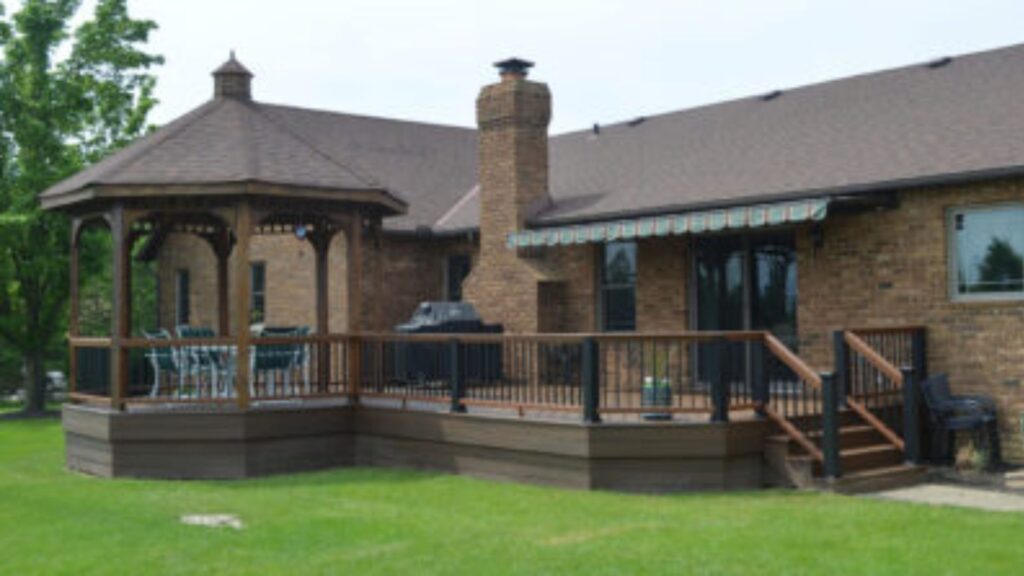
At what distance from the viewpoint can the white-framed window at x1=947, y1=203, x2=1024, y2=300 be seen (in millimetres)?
11859

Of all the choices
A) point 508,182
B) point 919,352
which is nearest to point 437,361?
point 508,182

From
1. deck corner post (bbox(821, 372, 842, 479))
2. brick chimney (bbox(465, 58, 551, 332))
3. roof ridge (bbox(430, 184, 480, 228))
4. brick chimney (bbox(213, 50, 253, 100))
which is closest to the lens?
deck corner post (bbox(821, 372, 842, 479))

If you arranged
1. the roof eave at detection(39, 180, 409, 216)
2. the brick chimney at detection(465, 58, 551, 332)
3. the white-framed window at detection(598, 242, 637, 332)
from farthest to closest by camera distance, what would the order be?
the brick chimney at detection(465, 58, 551, 332), the white-framed window at detection(598, 242, 637, 332), the roof eave at detection(39, 180, 409, 216)

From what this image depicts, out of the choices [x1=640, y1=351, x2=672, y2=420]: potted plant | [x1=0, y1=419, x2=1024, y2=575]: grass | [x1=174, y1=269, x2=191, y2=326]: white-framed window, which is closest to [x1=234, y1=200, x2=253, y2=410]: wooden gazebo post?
[x1=0, y1=419, x2=1024, y2=575]: grass

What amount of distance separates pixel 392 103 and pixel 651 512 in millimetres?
23329

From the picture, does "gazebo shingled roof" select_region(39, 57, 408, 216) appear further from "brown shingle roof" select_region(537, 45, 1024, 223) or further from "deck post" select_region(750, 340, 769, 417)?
"deck post" select_region(750, 340, 769, 417)

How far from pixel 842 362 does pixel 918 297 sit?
1.49 meters

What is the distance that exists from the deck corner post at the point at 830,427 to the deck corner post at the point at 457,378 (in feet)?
13.1

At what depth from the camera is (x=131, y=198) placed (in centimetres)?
1303

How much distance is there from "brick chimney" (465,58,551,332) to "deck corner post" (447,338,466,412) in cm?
396

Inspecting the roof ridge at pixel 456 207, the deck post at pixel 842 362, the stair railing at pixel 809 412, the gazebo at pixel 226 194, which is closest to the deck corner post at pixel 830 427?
the stair railing at pixel 809 412

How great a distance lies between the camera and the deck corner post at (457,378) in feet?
40.8

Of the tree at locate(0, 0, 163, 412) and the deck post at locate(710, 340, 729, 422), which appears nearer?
the deck post at locate(710, 340, 729, 422)

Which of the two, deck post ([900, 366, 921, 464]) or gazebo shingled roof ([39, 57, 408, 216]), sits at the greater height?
gazebo shingled roof ([39, 57, 408, 216])
